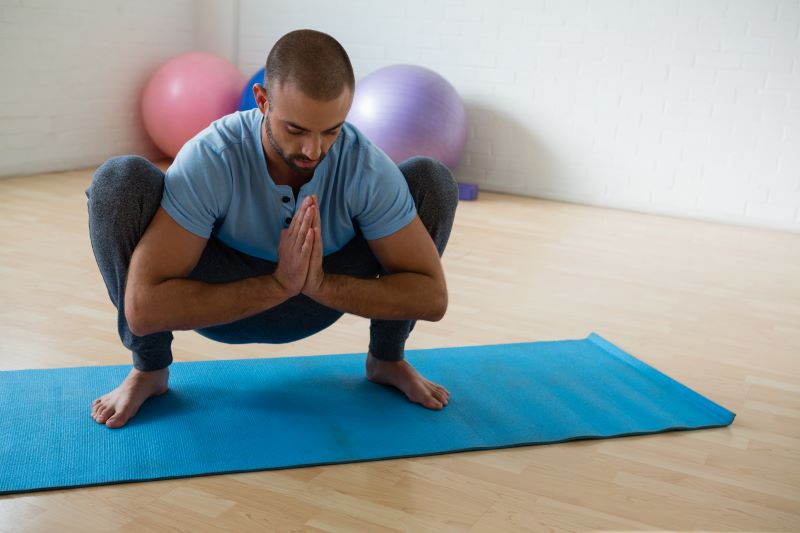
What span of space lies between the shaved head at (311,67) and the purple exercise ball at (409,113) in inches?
114

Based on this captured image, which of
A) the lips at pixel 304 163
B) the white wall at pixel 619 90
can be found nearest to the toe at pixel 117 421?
the lips at pixel 304 163

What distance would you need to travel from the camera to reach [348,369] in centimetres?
223

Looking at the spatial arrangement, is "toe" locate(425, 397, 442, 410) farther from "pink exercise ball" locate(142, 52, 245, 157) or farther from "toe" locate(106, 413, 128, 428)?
"pink exercise ball" locate(142, 52, 245, 157)

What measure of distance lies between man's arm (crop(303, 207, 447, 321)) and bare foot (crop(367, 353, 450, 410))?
0.71 feet

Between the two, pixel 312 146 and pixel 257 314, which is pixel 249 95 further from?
pixel 312 146

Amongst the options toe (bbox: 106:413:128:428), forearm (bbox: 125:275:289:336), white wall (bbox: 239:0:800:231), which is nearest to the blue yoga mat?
toe (bbox: 106:413:128:428)

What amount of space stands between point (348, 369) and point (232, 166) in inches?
27.9

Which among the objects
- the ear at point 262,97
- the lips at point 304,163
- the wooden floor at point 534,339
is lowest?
the wooden floor at point 534,339

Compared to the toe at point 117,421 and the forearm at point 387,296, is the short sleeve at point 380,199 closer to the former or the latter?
the forearm at point 387,296

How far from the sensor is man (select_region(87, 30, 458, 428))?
1650mm

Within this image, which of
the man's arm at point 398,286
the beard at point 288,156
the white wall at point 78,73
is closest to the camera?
the beard at point 288,156

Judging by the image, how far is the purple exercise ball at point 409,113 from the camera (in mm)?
4613

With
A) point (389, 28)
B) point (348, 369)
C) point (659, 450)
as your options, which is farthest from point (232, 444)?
point (389, 28)

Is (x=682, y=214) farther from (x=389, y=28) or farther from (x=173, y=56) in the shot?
(x=173, y=56)
